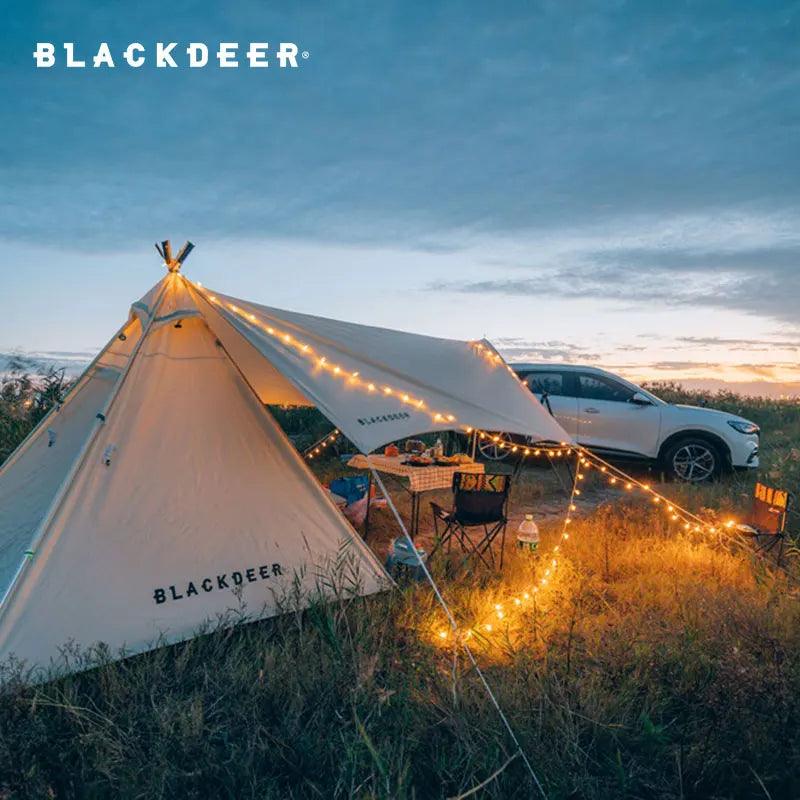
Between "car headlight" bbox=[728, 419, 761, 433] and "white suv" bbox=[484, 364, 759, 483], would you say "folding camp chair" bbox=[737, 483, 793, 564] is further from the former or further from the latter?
"car headlight" bbox=[728, 419, 761, 433]

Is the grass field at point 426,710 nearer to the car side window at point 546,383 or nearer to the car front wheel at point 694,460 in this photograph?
the car front wheel at point 694,460

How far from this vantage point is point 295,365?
4.64 meters

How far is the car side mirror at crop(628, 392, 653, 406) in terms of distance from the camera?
400 inches

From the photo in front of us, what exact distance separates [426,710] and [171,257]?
11.9 ft

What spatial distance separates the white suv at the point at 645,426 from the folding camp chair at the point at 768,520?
3.72 meters

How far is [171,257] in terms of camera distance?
5.05 meters

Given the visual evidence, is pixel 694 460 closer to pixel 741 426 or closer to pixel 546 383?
pixel 741 426

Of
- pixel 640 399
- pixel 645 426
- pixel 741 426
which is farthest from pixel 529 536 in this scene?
pixel 741 426

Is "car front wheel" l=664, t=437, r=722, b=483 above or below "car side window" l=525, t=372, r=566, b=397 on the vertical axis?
below

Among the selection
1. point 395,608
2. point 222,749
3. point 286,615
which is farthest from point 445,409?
point 222,749

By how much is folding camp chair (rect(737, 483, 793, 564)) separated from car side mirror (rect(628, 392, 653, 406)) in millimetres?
3908

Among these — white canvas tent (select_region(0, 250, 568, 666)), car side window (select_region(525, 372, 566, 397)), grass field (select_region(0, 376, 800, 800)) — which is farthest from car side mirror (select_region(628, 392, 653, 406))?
grass field (select_region(0, 376, 800, 800))

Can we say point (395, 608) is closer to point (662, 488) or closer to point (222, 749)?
point (222, 749)

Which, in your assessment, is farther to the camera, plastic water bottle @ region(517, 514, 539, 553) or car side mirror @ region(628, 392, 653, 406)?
car side mirror @ region(628, 392, 653, 406)
